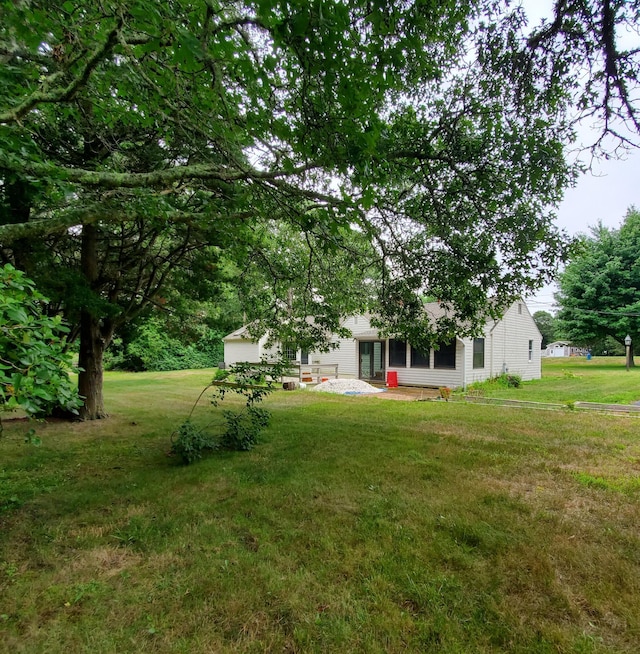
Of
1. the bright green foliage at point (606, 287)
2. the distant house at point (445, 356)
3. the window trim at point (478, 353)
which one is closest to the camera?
the distant house at point (445, 356)

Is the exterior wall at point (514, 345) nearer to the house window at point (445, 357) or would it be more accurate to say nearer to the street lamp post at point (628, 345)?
the house window at point (445, 357)

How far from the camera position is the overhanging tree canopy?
3.12m

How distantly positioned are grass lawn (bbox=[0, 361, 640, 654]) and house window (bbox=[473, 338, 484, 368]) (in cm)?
914

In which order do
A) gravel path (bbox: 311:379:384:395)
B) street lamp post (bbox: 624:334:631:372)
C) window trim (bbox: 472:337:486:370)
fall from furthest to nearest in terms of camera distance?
1. street lamp post (bbox: 624:334:631:372)
2. window trim (bbox: 472:337:486:370)
3. gravel path (bbox: 311:379:384:395)

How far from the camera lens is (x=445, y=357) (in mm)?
14984

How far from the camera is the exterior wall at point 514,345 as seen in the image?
15771 mm

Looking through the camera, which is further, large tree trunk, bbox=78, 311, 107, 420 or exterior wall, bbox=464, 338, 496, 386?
exterior wall, bbox=464, 338, 496, 386

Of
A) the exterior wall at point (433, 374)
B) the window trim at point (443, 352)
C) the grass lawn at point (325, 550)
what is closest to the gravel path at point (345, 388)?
the exterior wall at point (433, 374)

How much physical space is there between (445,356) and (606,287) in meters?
16.6

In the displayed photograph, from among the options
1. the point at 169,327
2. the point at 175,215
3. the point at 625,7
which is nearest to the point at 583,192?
the point at 625,7

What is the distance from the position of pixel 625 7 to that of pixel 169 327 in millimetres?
9248

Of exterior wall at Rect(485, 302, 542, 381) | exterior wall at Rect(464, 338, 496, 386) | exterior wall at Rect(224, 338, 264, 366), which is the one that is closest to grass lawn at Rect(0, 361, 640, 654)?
exterior wall at Rect(464, 338, 496, 386)

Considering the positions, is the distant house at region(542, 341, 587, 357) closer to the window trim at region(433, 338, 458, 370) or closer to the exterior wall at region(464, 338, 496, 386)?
the exterior wall at region(464, 338, 496, 386)

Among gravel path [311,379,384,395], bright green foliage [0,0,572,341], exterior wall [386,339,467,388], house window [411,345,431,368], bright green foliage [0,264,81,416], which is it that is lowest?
gravel path [311,379,384,395]
